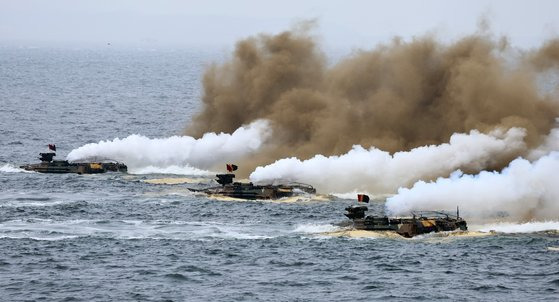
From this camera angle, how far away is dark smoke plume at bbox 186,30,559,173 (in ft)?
426

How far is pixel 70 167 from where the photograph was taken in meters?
141

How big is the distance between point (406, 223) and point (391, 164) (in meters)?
27.0

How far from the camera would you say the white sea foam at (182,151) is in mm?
144625

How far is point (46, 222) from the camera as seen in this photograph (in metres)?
107

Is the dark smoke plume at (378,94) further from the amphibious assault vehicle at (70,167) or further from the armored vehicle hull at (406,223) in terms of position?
the armored vehicle hull at (406,223)

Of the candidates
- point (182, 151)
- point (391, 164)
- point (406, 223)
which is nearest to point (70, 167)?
point (182, 151)

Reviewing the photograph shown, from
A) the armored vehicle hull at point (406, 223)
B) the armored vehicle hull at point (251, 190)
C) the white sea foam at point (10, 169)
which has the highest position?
the white sea foam at point (10, 169)

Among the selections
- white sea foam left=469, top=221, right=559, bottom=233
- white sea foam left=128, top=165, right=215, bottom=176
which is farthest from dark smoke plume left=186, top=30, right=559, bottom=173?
white sea foam left=469, top=221, right=559, bottom=233

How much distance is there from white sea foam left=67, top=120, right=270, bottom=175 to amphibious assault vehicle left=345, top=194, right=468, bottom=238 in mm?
44610

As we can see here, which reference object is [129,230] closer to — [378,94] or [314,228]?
[314,228]

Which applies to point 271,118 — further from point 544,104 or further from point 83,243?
point 83,243

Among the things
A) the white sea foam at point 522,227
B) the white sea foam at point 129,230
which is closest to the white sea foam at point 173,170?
the white sea foam at point 129,230

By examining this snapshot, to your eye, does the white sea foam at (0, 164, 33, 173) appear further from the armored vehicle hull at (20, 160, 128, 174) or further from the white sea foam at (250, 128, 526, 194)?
the white sea foam at (250, 128, 526, 194)

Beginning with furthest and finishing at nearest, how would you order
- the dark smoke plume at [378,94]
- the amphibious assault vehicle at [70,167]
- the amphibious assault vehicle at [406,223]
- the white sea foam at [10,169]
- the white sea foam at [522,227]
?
1. the white sea foam at [10,169]
2. the amphibious assault vehicle at [70,167]
3. the dark smoke plume at [378,94]
4. the white sea foam at [522,227]
5. the amphibious assault vehicle at [406,223]
